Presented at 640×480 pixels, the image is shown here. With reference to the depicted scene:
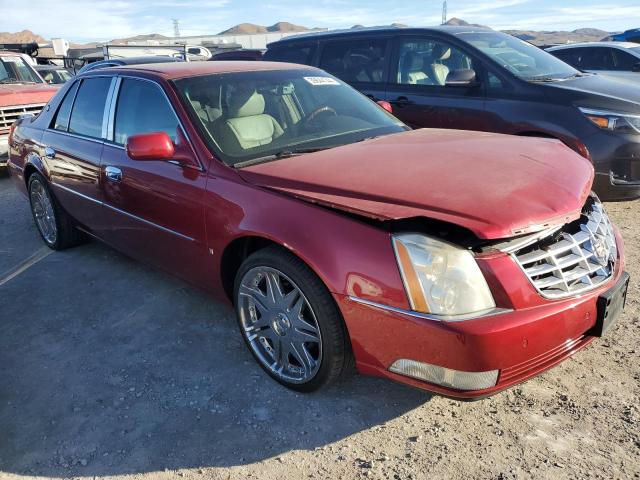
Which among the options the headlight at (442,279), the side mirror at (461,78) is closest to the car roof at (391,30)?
the side mirror at (461,78)

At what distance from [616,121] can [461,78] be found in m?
1.39

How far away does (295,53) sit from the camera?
6625mm

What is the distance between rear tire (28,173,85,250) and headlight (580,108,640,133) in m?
4.57

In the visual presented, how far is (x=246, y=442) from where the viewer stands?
2.40 metres

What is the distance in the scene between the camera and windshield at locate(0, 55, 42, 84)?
9055mm

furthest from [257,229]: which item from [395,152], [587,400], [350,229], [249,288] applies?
[587,400]

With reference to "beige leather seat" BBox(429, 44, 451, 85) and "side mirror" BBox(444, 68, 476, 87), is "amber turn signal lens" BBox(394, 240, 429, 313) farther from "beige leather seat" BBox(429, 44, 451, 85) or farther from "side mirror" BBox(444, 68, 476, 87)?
"beige leather seat" BBox(429, 44, 451, 85)

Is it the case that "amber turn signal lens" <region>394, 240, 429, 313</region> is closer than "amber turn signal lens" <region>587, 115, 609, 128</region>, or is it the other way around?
"amber turn signal lens" <region>394, 240, 429, 313</region>

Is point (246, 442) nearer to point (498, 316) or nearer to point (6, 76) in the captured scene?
point (498, 316)

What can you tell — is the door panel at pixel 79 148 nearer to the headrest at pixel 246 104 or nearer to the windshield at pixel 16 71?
the headrest at pixel 246 104

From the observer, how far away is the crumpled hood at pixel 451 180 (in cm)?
215

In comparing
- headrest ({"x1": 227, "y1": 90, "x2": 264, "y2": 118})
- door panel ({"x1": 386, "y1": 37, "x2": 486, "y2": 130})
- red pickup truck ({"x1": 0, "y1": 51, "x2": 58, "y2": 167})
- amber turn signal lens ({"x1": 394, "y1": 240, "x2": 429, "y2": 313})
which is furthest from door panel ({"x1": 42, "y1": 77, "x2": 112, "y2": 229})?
red pickup truck ({"x1": 0, "y1": 51, "x2": 58, "y2": 167})

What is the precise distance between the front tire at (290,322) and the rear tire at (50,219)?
2.51 m

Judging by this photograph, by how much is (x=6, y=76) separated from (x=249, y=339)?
28.0ft
